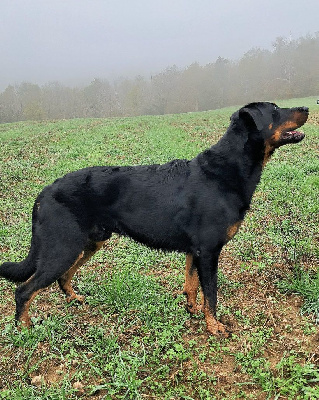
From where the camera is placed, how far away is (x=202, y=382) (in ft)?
10.1

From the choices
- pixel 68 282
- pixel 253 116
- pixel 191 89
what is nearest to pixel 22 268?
pixel 68 282

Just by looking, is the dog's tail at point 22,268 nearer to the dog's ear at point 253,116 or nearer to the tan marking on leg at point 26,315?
the tan marking on leg at point 26,315

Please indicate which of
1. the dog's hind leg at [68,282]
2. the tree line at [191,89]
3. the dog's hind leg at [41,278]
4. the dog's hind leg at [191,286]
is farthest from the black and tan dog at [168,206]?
the tree line at [191,89]

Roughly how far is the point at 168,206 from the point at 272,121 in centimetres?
140

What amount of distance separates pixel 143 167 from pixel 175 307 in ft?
5.41

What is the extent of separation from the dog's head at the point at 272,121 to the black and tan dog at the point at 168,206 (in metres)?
0.01

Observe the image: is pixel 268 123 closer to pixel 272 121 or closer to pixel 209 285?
pixel 272 121

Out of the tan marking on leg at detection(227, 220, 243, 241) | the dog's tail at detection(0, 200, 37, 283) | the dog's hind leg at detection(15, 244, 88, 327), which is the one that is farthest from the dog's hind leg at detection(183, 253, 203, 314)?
the dog's tail at detection(0, 200, 37, 283)

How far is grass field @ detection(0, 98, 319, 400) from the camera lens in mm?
3027

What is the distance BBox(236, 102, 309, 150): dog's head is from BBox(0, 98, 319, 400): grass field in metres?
1.68

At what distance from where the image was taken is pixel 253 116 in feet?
11.6

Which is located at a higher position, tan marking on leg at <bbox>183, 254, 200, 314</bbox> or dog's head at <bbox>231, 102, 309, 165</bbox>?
dog's head at <bbox>231, 102, 309, 165</bbox>

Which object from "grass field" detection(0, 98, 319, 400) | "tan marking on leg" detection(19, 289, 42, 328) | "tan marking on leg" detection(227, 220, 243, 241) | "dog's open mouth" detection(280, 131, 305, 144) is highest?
"dog's open mouth" detection(280, 131, 305, 144)

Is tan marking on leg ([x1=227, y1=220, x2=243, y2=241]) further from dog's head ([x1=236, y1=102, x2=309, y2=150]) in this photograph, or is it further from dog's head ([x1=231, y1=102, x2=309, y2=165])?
dog's head ([x1=236, y1=102, x2=309, y2=150])
